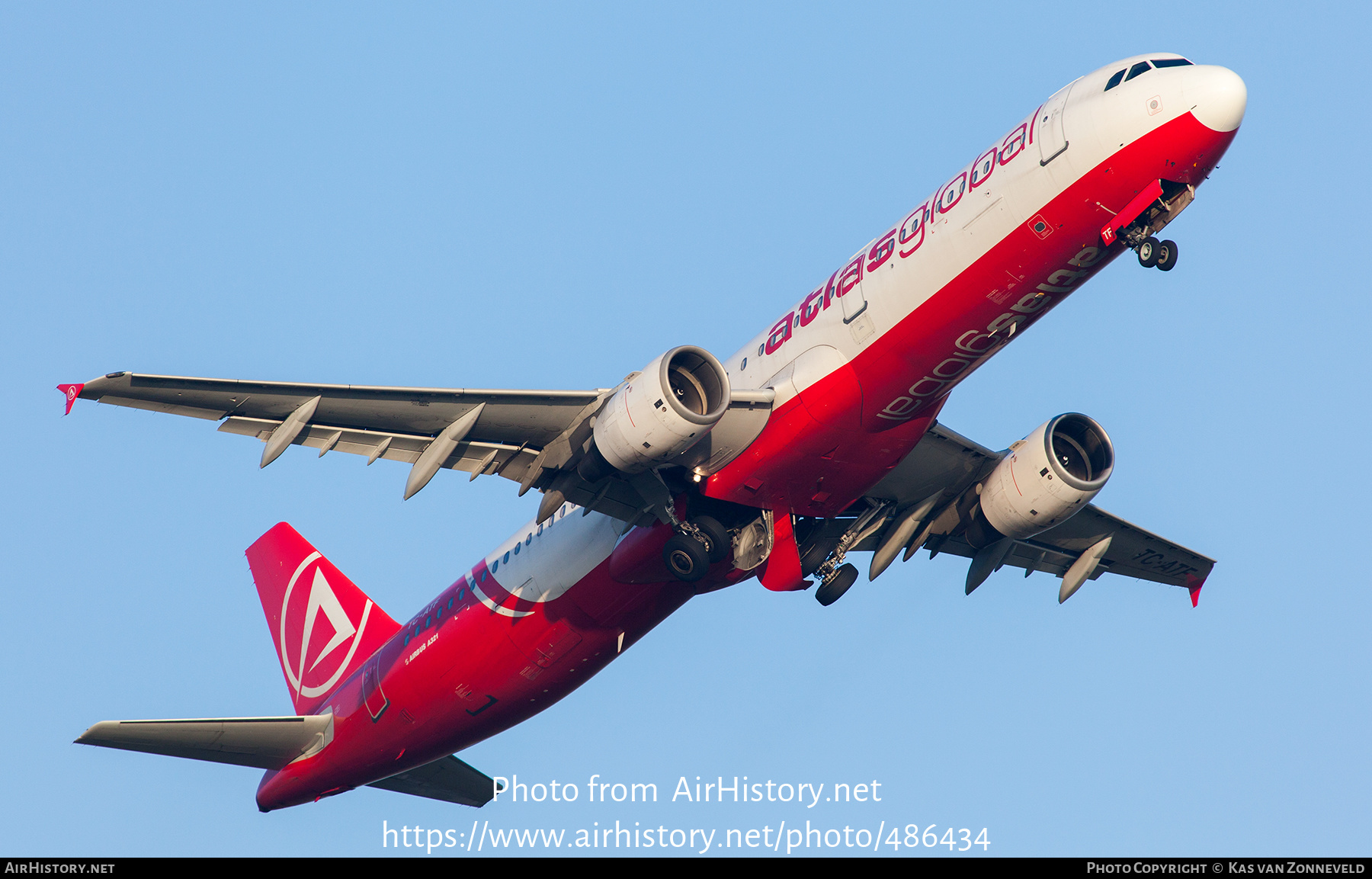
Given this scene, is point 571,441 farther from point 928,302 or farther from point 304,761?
point 304,761

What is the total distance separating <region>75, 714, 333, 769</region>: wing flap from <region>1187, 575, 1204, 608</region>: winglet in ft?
66.9

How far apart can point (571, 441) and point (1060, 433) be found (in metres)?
10.3

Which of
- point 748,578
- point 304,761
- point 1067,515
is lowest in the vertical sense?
point 304,761

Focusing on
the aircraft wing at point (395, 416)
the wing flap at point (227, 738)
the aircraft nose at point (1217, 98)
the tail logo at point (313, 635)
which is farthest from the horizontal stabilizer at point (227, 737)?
the aircraft nose at point (1217, 98)

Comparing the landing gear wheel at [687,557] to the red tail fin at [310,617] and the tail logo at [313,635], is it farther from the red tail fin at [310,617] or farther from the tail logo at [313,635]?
the tail logo at [313,635]

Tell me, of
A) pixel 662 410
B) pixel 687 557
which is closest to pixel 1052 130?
pixel 662 410

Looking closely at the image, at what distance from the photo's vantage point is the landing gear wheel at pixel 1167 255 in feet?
72.4

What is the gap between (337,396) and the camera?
23953 millimetres

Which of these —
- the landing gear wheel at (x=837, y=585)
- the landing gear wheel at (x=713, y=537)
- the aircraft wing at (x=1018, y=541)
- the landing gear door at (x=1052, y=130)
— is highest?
the landing gear door at (x=1052, y=130)

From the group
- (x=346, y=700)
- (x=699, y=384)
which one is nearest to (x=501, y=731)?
(x=346, y=700)

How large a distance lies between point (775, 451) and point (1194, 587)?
13.9 metres

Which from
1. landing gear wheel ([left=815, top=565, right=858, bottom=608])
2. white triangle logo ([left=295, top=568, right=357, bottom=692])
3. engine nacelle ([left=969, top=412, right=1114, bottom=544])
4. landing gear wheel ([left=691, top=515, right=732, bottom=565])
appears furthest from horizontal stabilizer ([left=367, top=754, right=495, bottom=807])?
engine nacelle ([left=969, top=412, right=1114, bottom=544])

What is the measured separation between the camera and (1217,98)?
2120cm

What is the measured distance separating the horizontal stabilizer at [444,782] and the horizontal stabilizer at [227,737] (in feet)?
9.51
